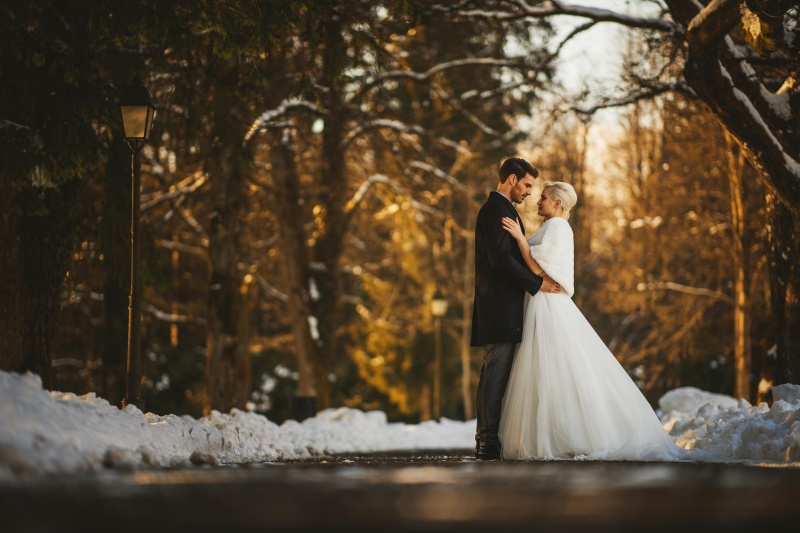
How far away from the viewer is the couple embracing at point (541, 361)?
1055 centimetres

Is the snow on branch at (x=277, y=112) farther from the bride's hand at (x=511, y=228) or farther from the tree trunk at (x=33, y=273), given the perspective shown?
the bride's hand at (x=511, y=228)

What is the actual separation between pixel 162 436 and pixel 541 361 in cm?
342

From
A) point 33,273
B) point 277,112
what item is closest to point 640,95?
point 277,112

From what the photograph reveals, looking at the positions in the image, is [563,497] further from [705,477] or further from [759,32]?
[759,32]

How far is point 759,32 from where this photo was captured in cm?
1453

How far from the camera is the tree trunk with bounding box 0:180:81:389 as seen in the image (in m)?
Result: 13.5

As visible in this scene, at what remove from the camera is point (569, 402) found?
10.6m

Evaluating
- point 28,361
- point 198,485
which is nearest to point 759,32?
point 28,361

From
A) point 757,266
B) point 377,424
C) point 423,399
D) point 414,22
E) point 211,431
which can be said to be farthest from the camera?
point 423,399

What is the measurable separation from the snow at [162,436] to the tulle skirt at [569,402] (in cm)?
56

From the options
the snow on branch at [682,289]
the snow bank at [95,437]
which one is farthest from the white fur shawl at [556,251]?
the snow on branch at [682,289]

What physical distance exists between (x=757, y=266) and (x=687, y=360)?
7.04m

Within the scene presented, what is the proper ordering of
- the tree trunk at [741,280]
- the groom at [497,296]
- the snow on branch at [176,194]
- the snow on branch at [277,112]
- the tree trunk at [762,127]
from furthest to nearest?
the tree trunk at [741,280] → the snow on branch at [176,194] → the snow on branch at [277,112] → the tree trunk at [762,127] → the groom at [497,296]

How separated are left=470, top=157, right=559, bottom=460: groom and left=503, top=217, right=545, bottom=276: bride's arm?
5 cm
